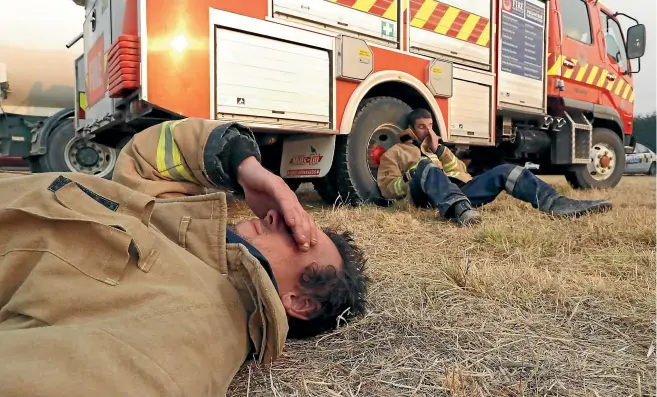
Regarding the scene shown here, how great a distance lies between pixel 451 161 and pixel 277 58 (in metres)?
1.66

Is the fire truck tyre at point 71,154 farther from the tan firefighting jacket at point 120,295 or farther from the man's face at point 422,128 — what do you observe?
the tan firefighting jacket at point 120,295

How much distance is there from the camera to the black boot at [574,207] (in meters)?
3.07

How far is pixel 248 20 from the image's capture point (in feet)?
9.86

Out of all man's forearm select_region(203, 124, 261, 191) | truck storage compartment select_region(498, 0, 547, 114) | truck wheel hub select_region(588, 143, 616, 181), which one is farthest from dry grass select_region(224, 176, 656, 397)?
truck wheel hub select_region(588, 143, 616, 181)

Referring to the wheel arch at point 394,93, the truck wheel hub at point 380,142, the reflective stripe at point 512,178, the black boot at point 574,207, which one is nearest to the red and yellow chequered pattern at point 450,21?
the wheel arch at point 394,93

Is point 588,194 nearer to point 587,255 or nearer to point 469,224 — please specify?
point 469,224

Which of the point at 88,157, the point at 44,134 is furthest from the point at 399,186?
the point at 44,134

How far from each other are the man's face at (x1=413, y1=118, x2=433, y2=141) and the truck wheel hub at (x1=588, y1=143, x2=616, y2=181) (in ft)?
11.4

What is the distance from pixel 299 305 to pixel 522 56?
465cm

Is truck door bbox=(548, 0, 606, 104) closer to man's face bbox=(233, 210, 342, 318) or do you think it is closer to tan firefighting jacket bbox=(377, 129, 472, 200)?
tan firefighting jacket bbox=(377, 129, 472, 200)

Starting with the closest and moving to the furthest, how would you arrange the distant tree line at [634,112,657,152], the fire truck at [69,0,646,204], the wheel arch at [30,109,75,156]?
the fire truck at [69,0,646,204] < the wheel arch at [30,109,75,156] < the distant tree line at [634,112,657,152]

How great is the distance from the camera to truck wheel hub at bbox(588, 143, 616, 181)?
249 inches

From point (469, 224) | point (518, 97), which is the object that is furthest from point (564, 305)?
point (518, 97)

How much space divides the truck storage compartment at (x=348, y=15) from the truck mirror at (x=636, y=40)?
431cm
